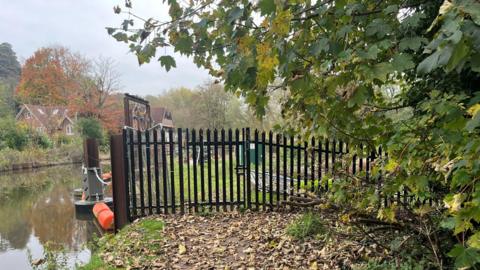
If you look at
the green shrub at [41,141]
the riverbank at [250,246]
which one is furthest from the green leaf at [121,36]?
the green shrub at [41,141]

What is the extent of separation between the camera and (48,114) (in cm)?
3148

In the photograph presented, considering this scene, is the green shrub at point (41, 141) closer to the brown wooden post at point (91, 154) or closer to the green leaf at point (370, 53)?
the brown wooden post at point (91, 154)

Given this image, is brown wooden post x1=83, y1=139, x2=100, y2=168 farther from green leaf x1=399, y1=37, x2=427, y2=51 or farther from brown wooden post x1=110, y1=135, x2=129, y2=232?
green leaf x1=399, y1=37, x2=427, y2=51

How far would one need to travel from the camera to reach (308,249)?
3.69 meters

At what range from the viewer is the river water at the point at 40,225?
22.6 ft

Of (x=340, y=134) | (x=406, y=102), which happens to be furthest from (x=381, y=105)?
(x=340, y=134)

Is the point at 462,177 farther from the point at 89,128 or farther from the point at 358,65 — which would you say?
the point at 89,128

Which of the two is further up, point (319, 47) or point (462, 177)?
point (319, 47)

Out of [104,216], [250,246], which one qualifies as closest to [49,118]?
[104,216]

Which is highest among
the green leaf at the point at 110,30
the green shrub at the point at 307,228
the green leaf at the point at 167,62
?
the green leaf at the point at 110,30

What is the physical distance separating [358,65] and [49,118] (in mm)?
33721

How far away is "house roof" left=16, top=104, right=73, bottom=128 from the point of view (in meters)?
30.3

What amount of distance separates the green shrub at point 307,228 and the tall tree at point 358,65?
→ 1122 mm

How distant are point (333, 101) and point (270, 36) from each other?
79cm
